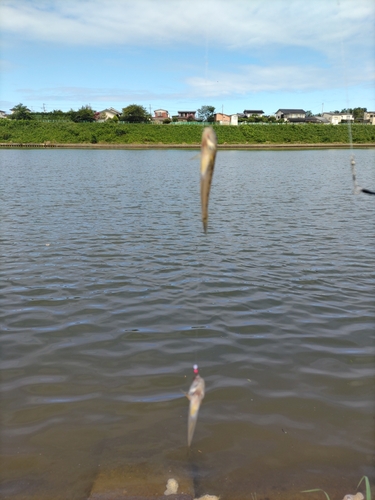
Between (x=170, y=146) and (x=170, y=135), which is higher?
(x=170, y=135)

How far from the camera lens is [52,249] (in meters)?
11.3

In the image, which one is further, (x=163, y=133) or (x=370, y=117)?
(x=370, y=117)

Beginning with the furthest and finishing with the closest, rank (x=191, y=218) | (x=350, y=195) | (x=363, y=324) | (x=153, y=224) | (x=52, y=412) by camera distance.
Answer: (x=350, y=195) → (x=191, y=218) → (x=153, y=224) → (x=363, y=324) → (x=52, y=412)

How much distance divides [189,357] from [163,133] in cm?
8518

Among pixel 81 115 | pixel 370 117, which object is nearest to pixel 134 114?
pixel 81 115

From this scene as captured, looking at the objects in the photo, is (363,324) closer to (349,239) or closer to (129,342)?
(129,342)

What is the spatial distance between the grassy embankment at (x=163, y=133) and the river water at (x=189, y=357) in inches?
2976

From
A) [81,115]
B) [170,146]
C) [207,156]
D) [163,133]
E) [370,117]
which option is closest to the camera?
[207,156]

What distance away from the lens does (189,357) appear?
613cm

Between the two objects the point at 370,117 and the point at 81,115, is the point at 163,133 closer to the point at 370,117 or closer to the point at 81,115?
the point at 81,115

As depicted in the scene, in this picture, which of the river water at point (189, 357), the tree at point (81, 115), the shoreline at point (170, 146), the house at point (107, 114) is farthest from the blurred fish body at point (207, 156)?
the house at point (107, 114)

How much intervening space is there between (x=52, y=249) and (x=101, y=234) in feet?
6.33

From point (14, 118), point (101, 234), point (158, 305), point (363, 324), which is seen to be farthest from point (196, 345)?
point (14, 118)

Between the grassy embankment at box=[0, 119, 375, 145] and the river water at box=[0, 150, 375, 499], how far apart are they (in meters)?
75.6
